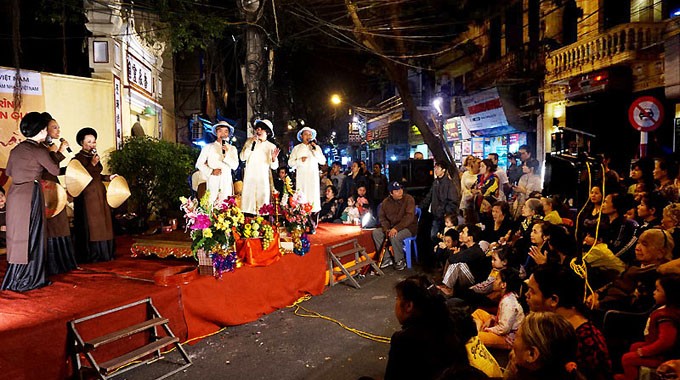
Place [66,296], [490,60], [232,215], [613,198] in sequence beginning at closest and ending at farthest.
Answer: [66,296] → [613,198] → [232,215] → [490,60]

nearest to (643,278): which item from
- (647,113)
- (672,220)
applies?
(672,220)

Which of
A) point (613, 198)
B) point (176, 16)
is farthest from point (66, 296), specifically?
point (176, 16)

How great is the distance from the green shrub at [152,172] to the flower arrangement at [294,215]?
12.7ft

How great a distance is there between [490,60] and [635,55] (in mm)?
7278

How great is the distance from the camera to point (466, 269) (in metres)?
6.19

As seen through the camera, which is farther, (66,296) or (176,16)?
(176,16)

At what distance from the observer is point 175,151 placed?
10.6 meters

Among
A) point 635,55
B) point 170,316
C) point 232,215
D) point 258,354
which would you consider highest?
point 635,55

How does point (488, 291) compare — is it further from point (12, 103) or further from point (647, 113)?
point (12, 103)

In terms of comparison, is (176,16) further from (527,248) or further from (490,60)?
(490,60)

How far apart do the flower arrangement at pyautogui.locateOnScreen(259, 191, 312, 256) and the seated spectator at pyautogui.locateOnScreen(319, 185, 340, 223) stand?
342 centimetres

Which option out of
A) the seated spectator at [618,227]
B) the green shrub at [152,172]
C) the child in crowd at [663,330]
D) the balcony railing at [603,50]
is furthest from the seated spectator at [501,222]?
the balcony railing at [603,50]

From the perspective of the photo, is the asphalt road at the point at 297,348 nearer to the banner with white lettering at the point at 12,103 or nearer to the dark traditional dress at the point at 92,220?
the dark traditional dress at the point at 92,220

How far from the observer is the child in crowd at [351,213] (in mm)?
10461
